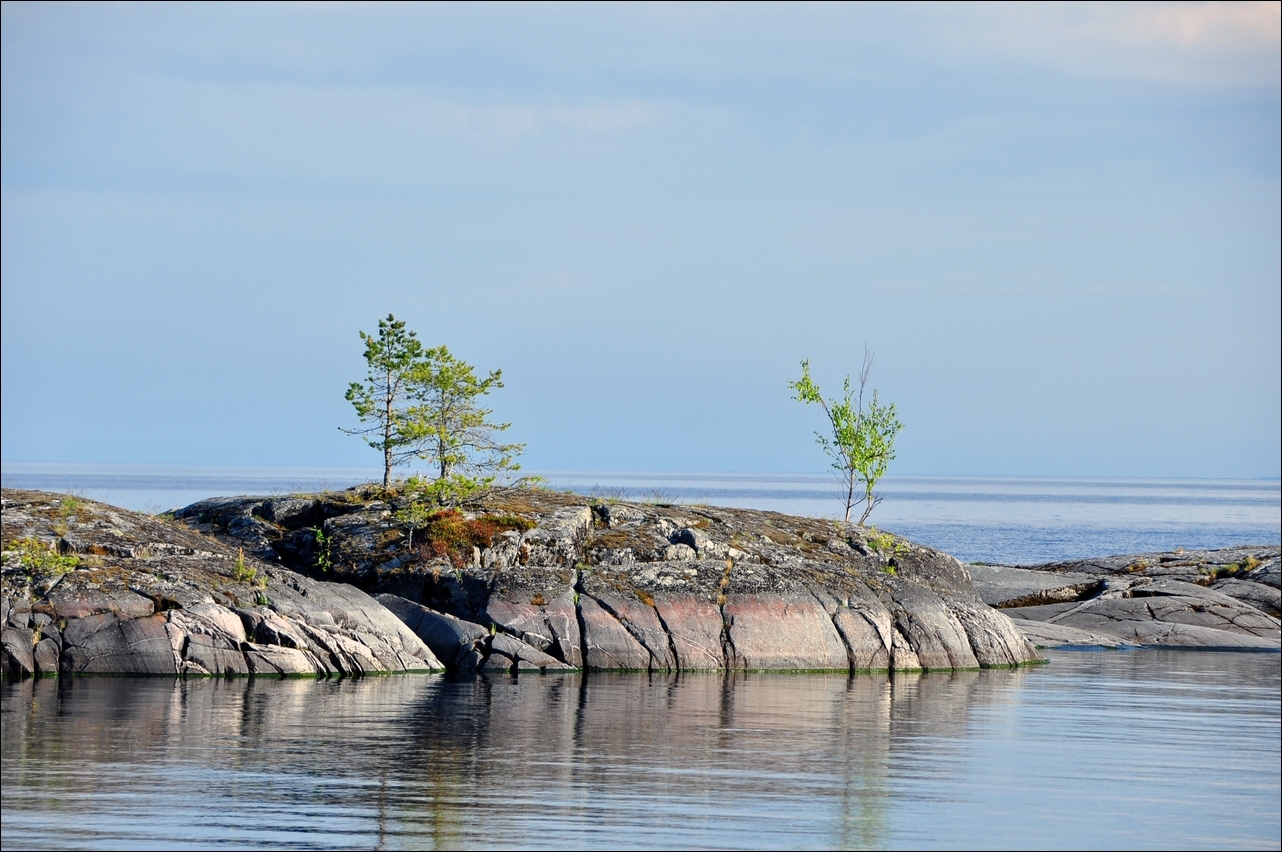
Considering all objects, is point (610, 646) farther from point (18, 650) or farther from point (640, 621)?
point (18, 650)

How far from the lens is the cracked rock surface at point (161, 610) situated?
29.8 metres

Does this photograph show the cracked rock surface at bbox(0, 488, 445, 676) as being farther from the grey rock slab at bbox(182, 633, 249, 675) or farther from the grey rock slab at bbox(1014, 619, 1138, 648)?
the grey rock slab at bbox(1014, 619, 1138, 648)

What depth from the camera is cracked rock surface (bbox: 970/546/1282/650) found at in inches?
1770

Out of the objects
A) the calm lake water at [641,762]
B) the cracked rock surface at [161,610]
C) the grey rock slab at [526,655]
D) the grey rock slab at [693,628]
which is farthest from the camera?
the grey rock slab at [693,628]

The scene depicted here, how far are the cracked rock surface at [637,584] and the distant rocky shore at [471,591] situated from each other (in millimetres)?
56

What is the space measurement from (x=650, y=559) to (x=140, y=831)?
21.6 m

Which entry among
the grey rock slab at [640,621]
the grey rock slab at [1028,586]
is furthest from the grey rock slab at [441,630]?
the grey rock slab at [1028,586]

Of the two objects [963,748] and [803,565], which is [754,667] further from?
[963,748]

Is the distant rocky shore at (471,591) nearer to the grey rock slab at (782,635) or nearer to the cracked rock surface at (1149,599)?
the grey rock slab at (782,635)

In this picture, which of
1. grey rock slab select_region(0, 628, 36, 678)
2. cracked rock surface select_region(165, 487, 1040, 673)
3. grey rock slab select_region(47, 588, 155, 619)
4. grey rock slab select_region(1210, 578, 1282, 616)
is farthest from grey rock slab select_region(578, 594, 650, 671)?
grey rock slab select_region(1210, 578, 1282, 616)

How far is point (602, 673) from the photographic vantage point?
108ft

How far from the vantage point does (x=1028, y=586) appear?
52156 millimetres

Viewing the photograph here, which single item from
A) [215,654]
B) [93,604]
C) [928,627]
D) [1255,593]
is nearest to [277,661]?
[215,654]

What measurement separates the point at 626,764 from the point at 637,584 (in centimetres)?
1418
